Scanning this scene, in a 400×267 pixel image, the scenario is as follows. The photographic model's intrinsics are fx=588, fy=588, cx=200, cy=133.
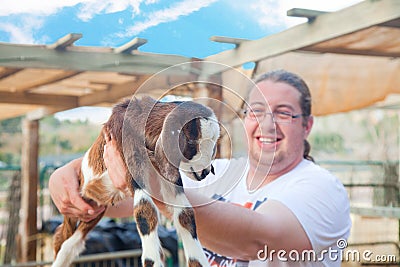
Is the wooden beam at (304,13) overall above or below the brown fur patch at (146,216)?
above

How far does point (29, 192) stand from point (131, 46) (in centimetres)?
121

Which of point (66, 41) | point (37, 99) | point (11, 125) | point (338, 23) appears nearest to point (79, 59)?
point (66, 41)

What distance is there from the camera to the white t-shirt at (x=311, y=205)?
3.01 feet

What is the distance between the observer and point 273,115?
1.01m

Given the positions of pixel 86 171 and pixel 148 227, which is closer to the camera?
pixel 148 227

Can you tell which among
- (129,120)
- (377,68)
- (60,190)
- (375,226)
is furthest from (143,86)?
(375,226)

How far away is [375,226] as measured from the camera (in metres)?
2.66

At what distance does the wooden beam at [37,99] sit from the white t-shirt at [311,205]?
1.20 feet

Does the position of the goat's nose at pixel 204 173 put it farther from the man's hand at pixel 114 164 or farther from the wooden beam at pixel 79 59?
the wooden beam at pixel 79 59

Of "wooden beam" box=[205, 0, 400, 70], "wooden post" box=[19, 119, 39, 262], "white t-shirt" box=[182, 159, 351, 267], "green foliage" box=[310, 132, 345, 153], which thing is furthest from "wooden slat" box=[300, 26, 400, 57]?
"green foliage" box=[310, 132, 345, 153]

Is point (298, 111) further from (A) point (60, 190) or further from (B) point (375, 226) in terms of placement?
(B) point (375, 226)

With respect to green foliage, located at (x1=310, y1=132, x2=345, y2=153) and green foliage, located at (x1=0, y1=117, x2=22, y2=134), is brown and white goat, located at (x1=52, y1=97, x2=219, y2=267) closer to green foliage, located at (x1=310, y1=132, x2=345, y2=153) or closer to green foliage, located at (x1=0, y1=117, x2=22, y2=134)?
green foliage, located at (x1=0, y1=117, x2=22, y2=134)

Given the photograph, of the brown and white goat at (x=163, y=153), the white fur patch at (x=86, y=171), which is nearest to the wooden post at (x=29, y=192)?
the white fur patch at (x=86, y=171)

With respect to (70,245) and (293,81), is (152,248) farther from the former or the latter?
(293,81)
